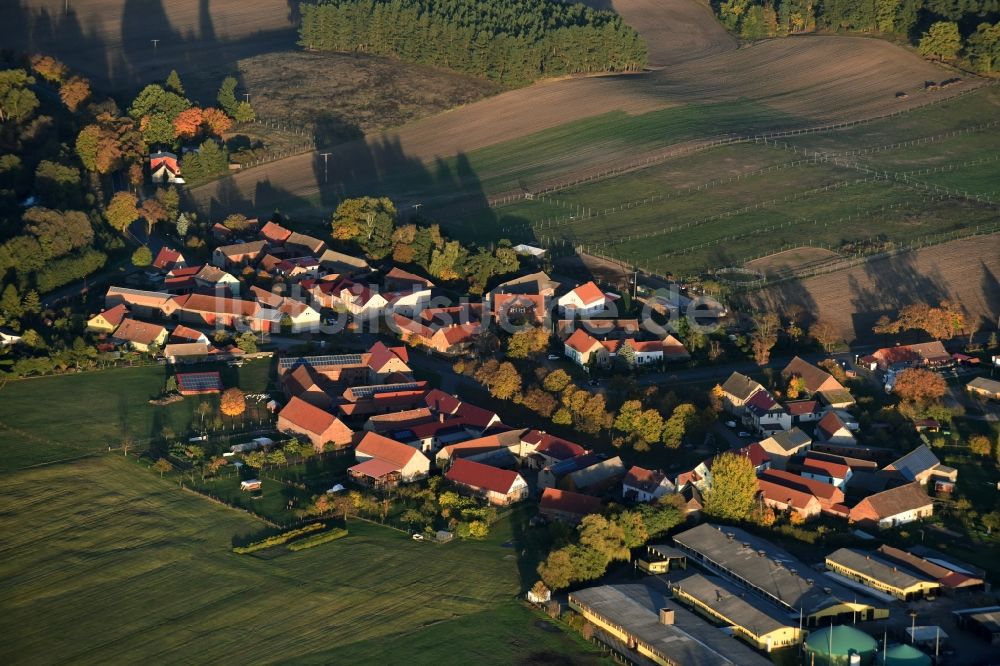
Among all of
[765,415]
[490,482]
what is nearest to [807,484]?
[765,415]

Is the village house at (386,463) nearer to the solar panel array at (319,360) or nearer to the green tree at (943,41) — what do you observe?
the solar panel array at (319,360)

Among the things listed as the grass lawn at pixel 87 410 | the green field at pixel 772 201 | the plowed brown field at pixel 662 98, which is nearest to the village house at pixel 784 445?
the green field at pixel 772 201

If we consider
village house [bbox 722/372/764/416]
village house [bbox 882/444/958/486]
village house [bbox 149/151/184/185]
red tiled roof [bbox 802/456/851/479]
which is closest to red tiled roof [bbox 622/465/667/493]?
red tiled roof [bbox 802/456/851/479]

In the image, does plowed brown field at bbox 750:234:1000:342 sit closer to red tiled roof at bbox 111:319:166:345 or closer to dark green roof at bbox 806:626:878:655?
dark green roof at bbox 806:626:878:655

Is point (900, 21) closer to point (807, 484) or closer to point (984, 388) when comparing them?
point (984, 388)

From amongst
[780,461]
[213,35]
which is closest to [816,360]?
[780,461]
